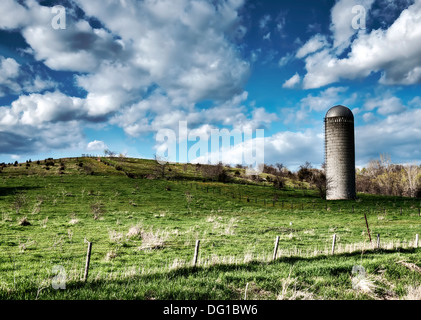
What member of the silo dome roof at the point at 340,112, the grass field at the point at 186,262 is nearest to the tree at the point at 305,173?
the silo dome roof at the point at 340,112

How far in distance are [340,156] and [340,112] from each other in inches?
371

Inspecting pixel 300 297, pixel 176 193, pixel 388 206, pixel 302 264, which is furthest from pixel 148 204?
pixel 388 206

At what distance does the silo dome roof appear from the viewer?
199 ft

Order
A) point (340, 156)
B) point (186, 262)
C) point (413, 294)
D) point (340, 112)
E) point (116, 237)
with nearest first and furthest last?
point (413, 294) < point (186, 262) < point (116, 237) < point (340, 156) < point (340, 112)

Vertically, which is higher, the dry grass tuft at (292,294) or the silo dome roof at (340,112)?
the silo dome roof at (340,112)

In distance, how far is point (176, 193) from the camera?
53.1 m

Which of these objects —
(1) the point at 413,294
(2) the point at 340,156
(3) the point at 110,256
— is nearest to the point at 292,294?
(1) the point at 413,294

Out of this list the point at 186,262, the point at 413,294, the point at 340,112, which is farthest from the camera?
the point at 340,112

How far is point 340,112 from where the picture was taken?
6078 centimetres

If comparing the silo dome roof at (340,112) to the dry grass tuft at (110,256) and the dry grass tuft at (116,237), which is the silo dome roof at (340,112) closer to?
the dry grass tuft at (116,237)

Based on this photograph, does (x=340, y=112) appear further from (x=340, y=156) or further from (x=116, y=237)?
(x=116, y=237)

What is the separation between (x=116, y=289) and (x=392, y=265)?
10882 millimetres

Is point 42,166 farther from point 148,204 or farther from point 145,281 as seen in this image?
point 145,281

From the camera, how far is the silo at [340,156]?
2309 inches
